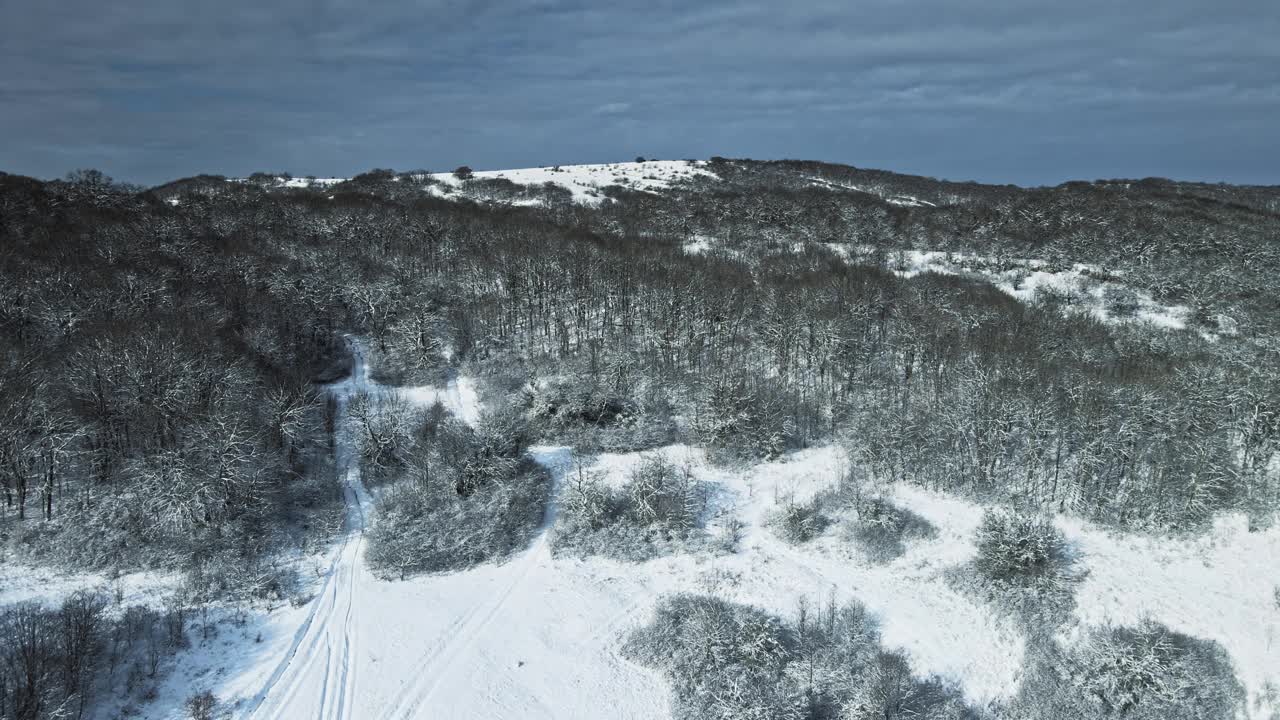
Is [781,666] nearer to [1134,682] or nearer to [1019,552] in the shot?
[1134,682]

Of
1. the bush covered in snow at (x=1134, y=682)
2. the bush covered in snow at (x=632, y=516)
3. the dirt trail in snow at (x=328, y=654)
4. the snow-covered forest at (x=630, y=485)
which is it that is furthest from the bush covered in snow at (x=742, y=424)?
the dirt trail in snow at (x=328, y=654)

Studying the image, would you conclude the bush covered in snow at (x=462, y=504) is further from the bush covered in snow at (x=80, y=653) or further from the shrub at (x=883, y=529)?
the shrub at (x=883, y=529)

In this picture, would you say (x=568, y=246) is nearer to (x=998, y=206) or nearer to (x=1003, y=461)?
(x=1003, y=461)

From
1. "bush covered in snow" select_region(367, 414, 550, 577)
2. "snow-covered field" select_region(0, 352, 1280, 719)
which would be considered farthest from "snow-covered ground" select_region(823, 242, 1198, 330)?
"bush covered in snow" select_region(367, 414, 550, 577)

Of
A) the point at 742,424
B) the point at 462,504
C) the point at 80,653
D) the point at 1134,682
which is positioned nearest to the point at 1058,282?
the point at 742,424

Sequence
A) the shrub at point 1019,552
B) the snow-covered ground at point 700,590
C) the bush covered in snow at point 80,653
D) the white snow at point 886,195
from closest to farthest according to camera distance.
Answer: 1. the bush covered in snow at point 80,653
2. the snow-covered ground at point 700,590
3. the shrub at point 1019,552
4. the white snow at point 886,195

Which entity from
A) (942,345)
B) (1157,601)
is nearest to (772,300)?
(942,345)
